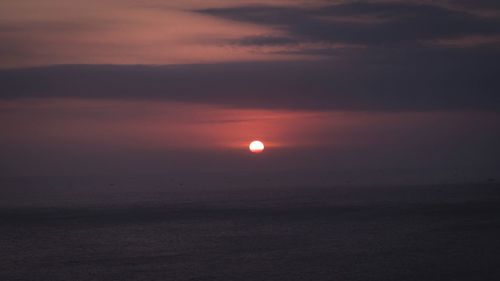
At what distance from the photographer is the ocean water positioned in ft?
168

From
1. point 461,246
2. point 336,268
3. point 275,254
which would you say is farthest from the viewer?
point 461,246

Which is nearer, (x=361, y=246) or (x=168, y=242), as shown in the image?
(x=361, y=246)

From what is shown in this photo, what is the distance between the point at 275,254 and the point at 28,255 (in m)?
22.7

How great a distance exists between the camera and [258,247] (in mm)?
66688

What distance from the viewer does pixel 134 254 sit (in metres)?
62.1

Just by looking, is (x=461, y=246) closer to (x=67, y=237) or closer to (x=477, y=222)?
(x=477, y=222)

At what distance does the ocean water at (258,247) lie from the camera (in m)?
51.2

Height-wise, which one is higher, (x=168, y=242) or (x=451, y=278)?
(x=168, y=242)

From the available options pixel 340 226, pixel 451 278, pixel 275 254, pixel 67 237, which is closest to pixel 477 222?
pixel 340 226

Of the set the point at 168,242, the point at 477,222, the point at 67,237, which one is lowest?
the point at 168,242

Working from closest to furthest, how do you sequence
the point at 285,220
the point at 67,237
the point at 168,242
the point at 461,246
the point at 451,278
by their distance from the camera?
1. the point at 451,278
2. the point at 461,246
3. the point at 168,242
4. the point at 67,237
5. the point at 285,220

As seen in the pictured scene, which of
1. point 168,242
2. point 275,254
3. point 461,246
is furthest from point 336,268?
point 168,242

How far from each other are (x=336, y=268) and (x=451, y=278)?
8979 mm

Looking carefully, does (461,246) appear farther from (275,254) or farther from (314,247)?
(275,254)
